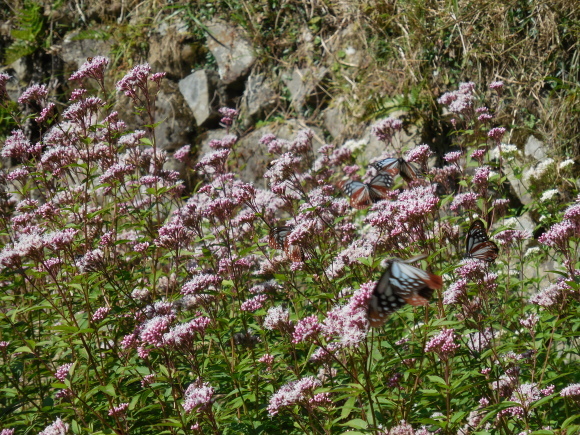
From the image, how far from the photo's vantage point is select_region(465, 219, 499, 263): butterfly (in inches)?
161

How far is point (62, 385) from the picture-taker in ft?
11.7

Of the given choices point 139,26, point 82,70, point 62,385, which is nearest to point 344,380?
point 62,385

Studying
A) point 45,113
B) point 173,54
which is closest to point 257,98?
point 173,54

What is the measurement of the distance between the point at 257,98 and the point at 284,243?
719 centimetres

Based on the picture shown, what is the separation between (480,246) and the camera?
420cm

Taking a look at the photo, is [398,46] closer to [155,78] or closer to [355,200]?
[355,200]

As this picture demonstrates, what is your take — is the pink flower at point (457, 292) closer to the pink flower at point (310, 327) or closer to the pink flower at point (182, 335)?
the pink flower at point (310, 327)

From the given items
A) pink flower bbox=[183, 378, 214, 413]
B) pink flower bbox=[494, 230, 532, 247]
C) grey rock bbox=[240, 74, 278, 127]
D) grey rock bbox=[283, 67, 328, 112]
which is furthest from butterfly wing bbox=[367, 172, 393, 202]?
grey rock bbox=[240, 74, 278, 127]

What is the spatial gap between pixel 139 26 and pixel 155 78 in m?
8.07

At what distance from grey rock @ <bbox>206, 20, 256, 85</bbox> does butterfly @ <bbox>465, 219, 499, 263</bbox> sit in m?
8.42

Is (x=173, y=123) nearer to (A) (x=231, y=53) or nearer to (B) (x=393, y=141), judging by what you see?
(A) (x=231, y=53)

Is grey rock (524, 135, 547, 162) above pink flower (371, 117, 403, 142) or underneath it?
underneath

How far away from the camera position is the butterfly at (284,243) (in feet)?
16.3

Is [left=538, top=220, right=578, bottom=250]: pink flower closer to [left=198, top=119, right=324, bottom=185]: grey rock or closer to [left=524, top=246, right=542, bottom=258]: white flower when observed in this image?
[left=524, top=246, right=542, bottom=258]: white flower
